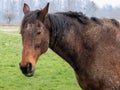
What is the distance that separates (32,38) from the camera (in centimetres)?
433

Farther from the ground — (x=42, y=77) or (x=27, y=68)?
(x=27, y=68)

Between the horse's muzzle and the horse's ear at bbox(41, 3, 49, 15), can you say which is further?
the horse's ear at bbox(41, 3, 49, 15)

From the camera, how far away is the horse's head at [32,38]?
13.9ft

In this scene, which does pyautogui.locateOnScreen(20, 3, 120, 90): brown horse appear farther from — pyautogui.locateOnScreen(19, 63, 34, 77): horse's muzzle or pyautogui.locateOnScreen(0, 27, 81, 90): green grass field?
pyautogui.locateOnScreen(0, 27, 81, 90): green grass field

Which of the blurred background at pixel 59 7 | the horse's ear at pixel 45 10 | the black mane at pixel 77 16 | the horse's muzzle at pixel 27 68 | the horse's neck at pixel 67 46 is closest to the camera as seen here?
the horse's muzzle at pixel 27 68

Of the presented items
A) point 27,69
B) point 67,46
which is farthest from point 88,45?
point 27,69

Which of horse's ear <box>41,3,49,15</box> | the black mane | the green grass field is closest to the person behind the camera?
horse's ear <box>41,3,49,15</box>

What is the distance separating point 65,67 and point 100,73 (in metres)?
6.93

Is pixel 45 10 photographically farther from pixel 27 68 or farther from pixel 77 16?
pixel 27 68

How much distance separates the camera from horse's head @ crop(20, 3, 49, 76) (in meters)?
4.23

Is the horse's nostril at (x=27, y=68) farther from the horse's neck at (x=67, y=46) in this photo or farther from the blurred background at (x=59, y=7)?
the blurred background at (x=59, y=7)

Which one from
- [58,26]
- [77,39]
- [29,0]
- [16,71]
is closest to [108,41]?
[77,39]

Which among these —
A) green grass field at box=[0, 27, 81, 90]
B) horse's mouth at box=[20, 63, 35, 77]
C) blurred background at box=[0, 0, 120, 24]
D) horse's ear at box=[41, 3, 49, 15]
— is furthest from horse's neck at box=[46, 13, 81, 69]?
blurred background at box=[0, 0, 120, 24]

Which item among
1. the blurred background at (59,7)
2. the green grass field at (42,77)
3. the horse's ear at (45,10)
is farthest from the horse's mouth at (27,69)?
the blurred background at (59,7)
